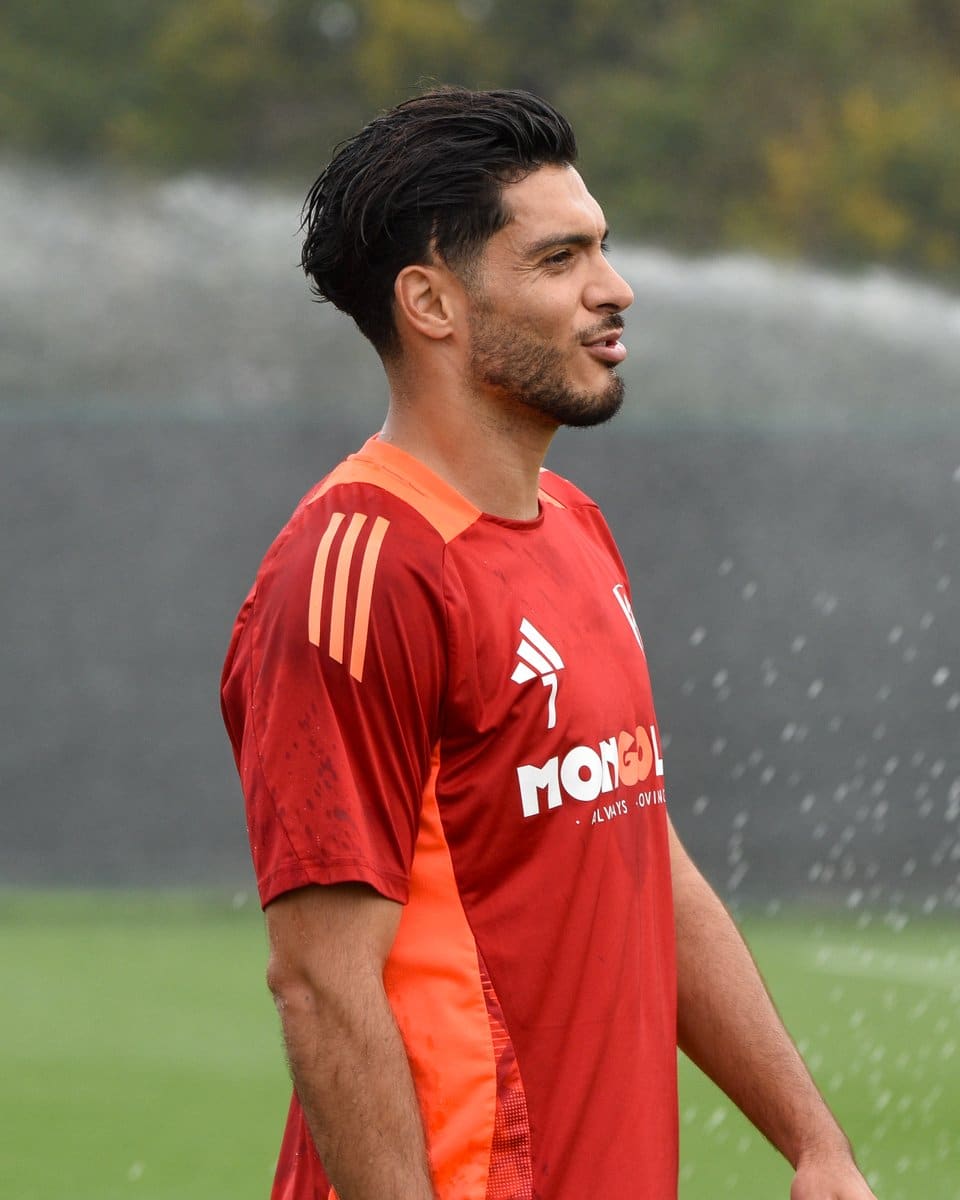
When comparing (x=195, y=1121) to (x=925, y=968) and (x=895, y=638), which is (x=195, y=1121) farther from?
(x=895, y=638)

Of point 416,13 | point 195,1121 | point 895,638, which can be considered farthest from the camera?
point 416,13

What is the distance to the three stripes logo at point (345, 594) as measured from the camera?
→ 179cm

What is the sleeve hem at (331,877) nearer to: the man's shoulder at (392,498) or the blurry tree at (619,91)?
the man's shoulder at (392,498)

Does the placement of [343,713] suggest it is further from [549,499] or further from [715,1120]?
[715,1120]

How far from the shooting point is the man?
1777 mm

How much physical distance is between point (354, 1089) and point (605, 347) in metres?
0.76

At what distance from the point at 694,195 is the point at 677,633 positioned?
608 inches

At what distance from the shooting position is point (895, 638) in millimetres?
8273

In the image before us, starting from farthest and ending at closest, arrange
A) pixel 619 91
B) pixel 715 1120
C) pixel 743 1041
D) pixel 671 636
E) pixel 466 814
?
pixel 619 91 < pixel 671 636 < pixel 715 1120 < pixel 743 1041 < pixel 466 814

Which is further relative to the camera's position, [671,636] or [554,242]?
[671,636]

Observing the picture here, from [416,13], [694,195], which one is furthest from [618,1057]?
[416,13]

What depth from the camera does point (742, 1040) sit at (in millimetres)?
2174

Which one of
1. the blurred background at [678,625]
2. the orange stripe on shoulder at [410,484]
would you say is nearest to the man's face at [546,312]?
the orange stripe on shoulder at [410,484]

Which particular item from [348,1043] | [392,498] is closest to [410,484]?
[392,498]
